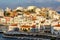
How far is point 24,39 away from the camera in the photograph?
37.4m

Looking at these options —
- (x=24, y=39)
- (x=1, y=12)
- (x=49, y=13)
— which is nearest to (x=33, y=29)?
(x=24, y=39)

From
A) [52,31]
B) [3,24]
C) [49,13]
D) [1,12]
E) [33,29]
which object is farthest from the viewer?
[1,12]

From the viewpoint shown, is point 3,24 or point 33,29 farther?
point 3,24

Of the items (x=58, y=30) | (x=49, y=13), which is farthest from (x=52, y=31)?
(x=49, y=13)

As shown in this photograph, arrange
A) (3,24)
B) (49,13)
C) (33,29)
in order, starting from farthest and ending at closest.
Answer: (49,13) < (3,24) < (33,29)

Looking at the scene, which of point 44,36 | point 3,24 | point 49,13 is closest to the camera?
point 44,36

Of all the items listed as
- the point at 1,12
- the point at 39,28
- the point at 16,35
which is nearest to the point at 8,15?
the point at 1,12

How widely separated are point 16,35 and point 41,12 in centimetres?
3292

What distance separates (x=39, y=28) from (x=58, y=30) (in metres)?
5.34

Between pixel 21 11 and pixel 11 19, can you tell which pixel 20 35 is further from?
pixel 21 11

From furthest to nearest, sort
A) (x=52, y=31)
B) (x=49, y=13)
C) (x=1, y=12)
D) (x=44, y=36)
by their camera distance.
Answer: (x=1, y=12) < (x=49, y=13) < (x=52, y=31) < (x=44, y=36)

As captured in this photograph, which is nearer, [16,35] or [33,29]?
[16,35]

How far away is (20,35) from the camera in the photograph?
40.5 m

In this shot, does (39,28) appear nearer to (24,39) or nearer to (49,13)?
(24,39)
